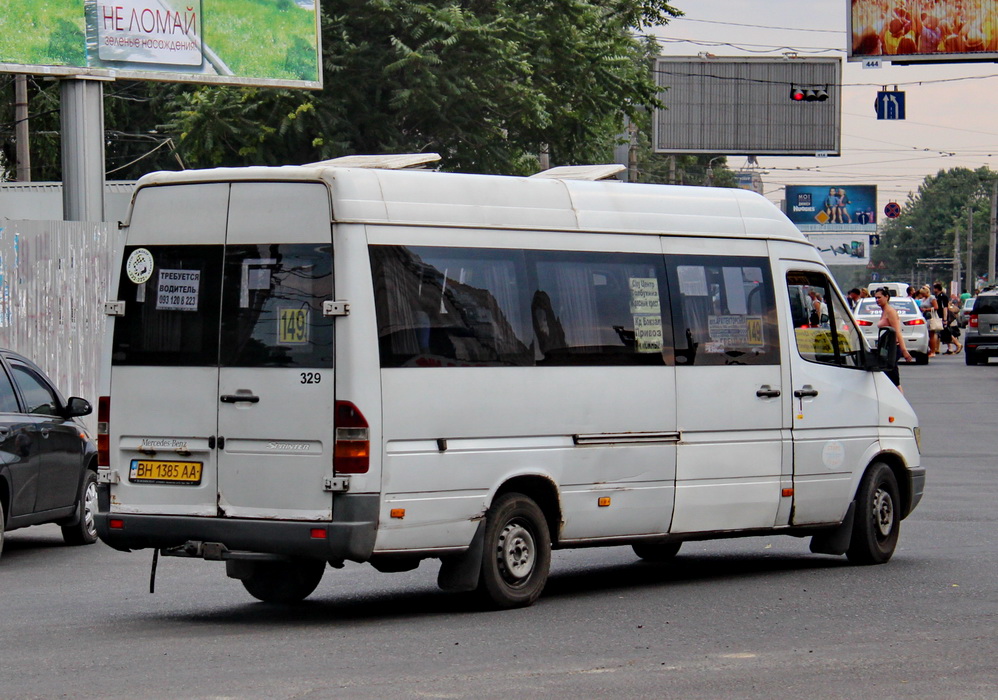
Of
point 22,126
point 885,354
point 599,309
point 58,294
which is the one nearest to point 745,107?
point 22,126

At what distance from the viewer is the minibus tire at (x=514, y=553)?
30.0ft

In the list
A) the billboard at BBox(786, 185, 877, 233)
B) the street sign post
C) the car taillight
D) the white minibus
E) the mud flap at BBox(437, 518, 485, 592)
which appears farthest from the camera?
the billboard at BBox(786, 185, 877, 233)

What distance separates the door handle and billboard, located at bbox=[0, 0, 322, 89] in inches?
554

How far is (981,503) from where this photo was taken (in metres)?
15.2

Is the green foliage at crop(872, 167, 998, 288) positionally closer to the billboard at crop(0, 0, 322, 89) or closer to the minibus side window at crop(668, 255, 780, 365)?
the billboard at crop(0, 0, 322, 89)

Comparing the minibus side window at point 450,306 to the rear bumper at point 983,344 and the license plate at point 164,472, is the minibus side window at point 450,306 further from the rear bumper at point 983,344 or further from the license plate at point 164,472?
the rear bumper at point 983,344

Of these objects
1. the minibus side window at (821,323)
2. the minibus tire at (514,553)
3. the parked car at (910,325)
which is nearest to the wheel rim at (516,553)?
the minibus tire at (514,553)

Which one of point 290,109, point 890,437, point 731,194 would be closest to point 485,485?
point 731,194

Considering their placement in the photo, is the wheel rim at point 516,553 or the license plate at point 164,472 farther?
the wheel rim at point 516,553

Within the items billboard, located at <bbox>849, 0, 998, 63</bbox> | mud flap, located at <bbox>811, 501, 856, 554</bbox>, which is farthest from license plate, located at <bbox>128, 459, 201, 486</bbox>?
billboard, located at <bbox>849, 0, 998, 63</bbox>

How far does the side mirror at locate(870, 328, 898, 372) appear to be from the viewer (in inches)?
451

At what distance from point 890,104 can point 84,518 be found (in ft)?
144

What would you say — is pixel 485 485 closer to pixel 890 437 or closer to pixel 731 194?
pixel 731 194

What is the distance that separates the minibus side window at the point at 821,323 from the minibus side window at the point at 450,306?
7.98ft
